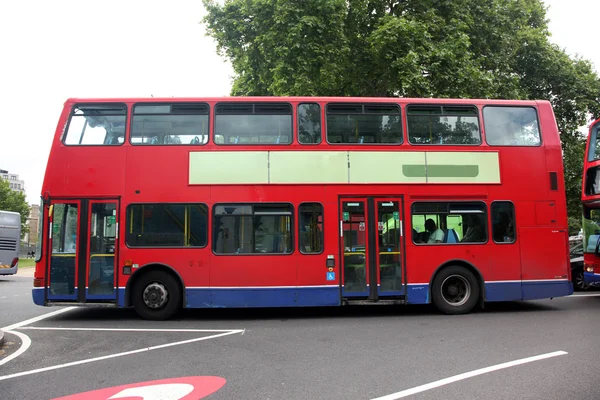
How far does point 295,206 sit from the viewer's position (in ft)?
27.6

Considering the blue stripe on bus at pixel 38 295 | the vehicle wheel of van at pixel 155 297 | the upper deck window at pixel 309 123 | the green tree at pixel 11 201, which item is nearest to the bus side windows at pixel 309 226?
the upper deck window at pixel 309 123

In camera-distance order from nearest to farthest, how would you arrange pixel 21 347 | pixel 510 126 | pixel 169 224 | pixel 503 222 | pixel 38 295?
pixel 21 347, pixel 38 295, pixel 169 224, pixel 503 222, pixel 510 126

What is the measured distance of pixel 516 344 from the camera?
19.9 ft

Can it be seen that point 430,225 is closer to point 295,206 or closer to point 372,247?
point 372,247

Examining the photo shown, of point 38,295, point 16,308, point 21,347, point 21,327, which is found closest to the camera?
point 21,347

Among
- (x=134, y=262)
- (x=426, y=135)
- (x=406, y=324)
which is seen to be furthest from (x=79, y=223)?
(x=426, y=135)

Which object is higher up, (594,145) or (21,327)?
(594,145)

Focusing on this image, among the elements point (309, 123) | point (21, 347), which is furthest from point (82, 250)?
point (309, 123)

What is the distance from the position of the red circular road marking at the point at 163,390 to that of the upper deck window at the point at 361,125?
5339 mm

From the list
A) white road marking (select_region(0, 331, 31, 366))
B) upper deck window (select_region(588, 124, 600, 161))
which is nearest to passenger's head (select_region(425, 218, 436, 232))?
upper deck window (select_region(588, 124, 600, 161))

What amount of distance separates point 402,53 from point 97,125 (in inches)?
385

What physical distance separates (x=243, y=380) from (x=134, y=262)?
4411mm

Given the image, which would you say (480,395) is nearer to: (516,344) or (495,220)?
(516,344)

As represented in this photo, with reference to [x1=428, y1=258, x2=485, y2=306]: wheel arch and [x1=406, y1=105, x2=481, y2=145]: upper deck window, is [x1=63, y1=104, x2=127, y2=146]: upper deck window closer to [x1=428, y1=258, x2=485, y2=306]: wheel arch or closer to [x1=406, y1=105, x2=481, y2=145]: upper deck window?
[x1=406, y1=105, x2=481, y2=145]: upper deck window
